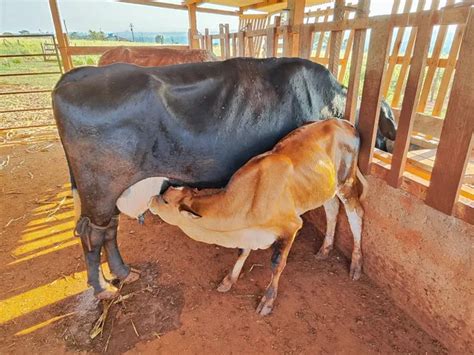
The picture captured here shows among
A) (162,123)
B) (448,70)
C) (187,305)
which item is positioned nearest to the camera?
(162,123)

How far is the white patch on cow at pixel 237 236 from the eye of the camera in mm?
2439

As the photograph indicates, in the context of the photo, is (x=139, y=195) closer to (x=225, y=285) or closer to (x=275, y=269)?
(x=225, y=285)

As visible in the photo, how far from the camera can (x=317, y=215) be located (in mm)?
3762

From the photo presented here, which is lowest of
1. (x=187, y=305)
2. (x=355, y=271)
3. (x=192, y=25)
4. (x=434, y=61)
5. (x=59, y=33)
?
(x=187, y=305)

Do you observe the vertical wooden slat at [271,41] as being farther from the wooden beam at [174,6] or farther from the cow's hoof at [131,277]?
the wooden beam at [174,6]

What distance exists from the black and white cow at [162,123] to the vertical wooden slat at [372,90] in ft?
1.22

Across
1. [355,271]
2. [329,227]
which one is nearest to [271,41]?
[329,227]

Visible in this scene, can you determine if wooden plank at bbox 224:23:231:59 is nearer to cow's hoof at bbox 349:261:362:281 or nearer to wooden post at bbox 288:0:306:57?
wooden post at bbox 288:0:306:57

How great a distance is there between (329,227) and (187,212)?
167 centimetres

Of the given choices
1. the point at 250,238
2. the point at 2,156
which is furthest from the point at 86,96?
the point at 2,156

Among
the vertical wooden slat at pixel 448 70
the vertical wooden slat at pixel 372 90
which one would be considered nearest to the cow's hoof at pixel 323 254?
the vertical wooden slat at pixel 372 90

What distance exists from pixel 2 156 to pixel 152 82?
6287 mm

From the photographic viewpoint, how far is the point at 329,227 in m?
3.30

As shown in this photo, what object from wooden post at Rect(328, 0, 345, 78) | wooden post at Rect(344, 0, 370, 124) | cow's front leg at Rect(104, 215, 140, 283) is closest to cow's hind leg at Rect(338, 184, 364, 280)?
wooden post at Rect(344, 0, 370, 124)
